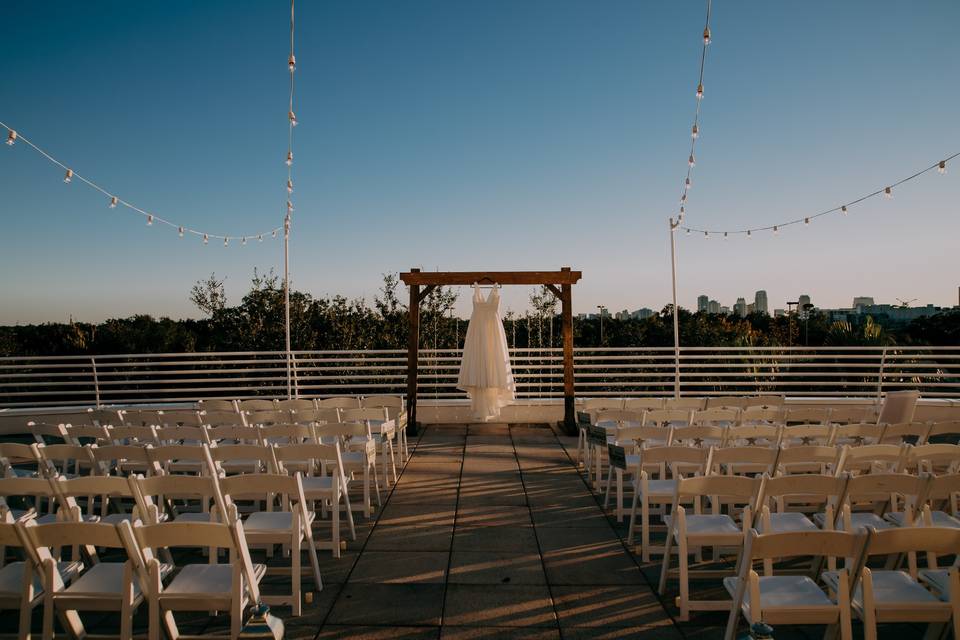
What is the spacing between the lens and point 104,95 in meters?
11.1

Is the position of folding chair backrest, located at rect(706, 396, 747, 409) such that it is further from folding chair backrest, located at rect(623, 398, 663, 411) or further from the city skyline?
the city skyline

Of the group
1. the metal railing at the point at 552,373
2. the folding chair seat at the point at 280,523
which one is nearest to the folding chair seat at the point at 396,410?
the metal railing at the point at 552,373

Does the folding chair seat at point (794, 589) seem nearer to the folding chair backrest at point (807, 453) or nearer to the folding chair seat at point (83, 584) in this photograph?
the folding chair backrest at point (807, 453)

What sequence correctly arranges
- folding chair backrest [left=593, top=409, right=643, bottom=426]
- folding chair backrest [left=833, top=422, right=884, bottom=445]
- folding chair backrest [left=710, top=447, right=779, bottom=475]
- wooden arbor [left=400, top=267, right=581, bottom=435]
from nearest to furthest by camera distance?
folding chair backrest [left=710, top=447, right=779, bottom=475], folding chair backrest [left=833, top=422, right=884, bottom=445], folding chair backrest [left=593, top=409, right=643, bottom=426], wooden arbor [left=400, top=267, right=581, bottom=435]

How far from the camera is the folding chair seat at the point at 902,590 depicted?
238cm

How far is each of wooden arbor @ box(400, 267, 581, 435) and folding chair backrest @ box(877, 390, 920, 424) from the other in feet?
13.2

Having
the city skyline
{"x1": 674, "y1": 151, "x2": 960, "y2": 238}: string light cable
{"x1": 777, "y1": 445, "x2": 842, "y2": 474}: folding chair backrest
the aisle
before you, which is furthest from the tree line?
{"x1": 777, "y1": 445, "x2": 842, "y2": 474}: folding chair backrest

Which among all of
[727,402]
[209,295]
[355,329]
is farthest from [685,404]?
[209,295]

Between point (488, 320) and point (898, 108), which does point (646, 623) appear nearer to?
point (488, 320)

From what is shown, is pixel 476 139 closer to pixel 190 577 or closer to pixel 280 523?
pixel 280 523

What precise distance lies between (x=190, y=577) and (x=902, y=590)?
3388 millimetres

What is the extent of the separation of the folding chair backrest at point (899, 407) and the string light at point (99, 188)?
954 cm

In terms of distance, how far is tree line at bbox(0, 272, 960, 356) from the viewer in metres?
15.1

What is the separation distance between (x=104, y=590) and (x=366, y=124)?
11368 millimetres
